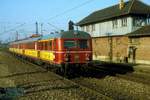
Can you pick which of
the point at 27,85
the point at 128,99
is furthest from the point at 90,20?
the point at 128,99

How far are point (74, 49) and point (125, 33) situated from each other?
2374 centimetres

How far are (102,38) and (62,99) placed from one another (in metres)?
34.1

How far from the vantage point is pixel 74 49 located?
800 inches

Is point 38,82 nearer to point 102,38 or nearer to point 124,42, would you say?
point 124,42

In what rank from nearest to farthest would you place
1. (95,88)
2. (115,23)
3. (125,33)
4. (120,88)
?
1. (120,88)
2. (95,88)
3. (125,33)
4. (115,23)

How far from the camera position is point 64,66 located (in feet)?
66.0

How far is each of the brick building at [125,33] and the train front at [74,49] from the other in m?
14.5

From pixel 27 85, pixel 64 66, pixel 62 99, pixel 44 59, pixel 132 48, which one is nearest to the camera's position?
pixel 62 99

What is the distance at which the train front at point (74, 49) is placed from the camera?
2002 centimetres

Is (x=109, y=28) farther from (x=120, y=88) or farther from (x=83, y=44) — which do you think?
(x=120, y=88)

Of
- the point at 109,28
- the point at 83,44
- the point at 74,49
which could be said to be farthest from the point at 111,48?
the point at 74,49

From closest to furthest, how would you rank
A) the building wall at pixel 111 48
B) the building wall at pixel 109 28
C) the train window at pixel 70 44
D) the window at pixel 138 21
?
1. the train window at pixel 70 44
2. the building wall at pixel 111 48
3. the building wall at pixel 109 28
4. the window at pixel 138 21

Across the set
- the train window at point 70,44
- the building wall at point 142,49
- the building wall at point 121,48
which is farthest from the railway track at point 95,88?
the building wall at point 121,48

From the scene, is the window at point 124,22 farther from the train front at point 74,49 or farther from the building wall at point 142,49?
the train front at point 74,49
